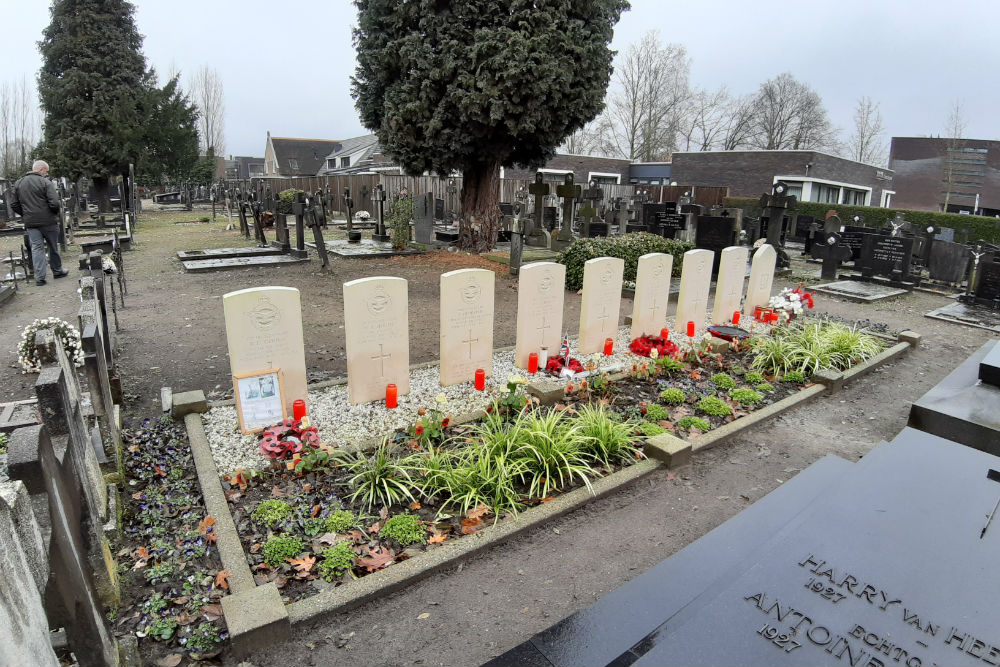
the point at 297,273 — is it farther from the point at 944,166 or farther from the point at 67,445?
the point at 944,166

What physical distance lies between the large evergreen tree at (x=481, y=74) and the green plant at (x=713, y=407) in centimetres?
918

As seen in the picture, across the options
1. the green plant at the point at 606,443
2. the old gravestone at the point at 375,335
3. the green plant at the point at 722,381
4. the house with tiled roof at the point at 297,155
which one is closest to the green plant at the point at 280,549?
the old gravestone at the point at 375,335

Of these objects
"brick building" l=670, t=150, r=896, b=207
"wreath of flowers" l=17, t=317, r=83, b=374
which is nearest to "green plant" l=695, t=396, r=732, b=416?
"wreath of flowers" l=17, t=317, r=83, b=374

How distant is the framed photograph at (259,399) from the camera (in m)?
4.62

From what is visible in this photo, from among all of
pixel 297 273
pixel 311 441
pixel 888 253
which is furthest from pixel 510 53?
pixel 311 441

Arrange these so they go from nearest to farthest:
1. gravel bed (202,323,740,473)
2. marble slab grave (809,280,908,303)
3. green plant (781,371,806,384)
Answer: gravel bed (202,323,740,473) < green plant (781,371,806,384) < marble slab grave (809,280,908,303)

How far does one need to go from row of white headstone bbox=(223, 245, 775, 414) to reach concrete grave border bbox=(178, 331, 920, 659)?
2.53 ft

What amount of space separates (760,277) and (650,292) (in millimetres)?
2797

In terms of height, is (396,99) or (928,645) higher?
(396,99)

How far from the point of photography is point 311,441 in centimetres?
442

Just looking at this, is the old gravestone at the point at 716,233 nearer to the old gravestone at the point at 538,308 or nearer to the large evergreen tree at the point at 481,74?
the large evergreen tree at the point at 481,74

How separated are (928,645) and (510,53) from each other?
41.6ft

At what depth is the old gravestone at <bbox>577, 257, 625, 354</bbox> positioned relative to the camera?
22.0 ft

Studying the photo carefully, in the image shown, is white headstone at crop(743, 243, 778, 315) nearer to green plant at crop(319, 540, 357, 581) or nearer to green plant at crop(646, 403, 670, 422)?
green plant at crop(646, 403, 670, 422)
